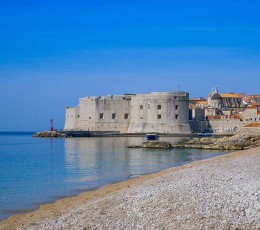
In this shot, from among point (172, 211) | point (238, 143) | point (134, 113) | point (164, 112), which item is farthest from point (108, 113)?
point (172, 211)

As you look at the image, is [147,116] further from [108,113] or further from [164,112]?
[108,113]

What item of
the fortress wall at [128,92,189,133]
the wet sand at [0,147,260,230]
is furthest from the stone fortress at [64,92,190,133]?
the wet sand at [0,147,260,230]

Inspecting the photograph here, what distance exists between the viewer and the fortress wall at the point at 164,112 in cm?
4681

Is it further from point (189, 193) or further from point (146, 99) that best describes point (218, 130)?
point (189, 193)

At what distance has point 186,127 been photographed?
47750mm

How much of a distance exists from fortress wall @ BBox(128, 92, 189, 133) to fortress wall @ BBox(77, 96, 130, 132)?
252cm

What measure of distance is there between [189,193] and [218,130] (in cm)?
4468

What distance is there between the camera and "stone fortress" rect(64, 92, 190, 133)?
154ft

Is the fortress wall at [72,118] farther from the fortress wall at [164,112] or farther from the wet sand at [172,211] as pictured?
the wet sand at [172,211]

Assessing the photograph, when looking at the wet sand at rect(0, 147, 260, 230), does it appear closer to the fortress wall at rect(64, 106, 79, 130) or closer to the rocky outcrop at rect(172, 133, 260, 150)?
the rocky outcrop at rect(172, 133, 260, 150)

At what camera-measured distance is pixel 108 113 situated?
49406 mm

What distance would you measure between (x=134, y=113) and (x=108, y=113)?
104 inches

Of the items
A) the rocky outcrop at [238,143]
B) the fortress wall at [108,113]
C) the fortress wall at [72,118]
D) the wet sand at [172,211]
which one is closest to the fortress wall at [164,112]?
the fortress wall at [108,113]

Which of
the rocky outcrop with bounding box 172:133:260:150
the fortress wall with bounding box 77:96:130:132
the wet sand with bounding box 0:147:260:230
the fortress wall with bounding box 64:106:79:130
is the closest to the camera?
the wet sand with bounding box 0:147:260:230
